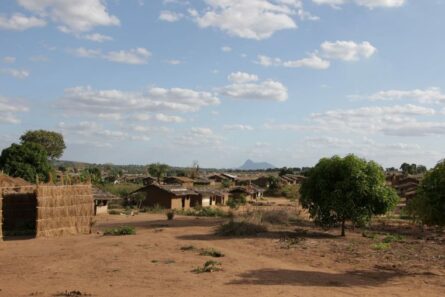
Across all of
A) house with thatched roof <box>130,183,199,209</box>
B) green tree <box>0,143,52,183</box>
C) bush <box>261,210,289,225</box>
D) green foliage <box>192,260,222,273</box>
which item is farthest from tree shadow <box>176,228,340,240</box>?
green tree <box>0,143,52,183</box>

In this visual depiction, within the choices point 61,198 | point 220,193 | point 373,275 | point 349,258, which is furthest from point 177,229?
point 220,193

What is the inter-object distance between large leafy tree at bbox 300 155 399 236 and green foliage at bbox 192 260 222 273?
11.5 m

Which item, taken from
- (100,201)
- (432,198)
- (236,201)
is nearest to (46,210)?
(432,198)

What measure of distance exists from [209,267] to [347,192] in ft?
41.6

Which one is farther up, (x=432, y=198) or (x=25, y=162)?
(x=25, y=162)

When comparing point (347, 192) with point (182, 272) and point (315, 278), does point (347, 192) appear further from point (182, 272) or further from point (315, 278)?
point (182, 272)

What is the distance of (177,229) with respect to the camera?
29.0 m

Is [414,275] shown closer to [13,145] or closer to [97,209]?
[97,209]

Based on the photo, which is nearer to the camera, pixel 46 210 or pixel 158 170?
pixel 46 210

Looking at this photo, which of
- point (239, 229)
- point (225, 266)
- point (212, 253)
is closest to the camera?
point (225, 266)

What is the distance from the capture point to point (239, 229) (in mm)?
26797

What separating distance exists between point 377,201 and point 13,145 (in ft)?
124

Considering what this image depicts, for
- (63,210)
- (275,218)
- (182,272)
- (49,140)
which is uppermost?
(49,140)

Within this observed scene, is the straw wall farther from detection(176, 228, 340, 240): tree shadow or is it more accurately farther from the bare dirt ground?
detection(176, 228, 340, 240): tree shadow
